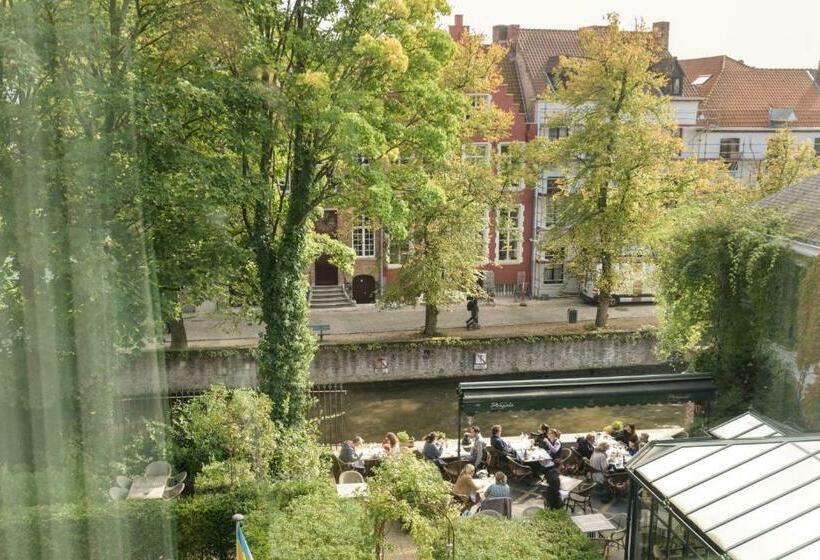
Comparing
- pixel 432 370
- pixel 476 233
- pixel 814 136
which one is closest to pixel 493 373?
pixel 432 370

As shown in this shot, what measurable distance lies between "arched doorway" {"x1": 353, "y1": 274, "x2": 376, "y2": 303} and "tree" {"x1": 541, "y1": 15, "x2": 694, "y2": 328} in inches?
394

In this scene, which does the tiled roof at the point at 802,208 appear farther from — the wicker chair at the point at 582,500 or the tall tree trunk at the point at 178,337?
the tall tree trunk at the point at 178,337

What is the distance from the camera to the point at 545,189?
33.4m

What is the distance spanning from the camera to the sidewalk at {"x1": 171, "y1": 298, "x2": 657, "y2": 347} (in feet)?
87.8

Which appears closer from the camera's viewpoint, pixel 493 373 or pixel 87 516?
pixel 87 516

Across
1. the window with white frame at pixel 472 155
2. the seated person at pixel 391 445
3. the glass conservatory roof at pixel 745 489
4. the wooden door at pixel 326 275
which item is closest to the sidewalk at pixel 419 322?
the wooden door at pixel 326 275

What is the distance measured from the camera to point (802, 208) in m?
16.6

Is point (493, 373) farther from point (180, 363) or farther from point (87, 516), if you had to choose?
point (87, 516)

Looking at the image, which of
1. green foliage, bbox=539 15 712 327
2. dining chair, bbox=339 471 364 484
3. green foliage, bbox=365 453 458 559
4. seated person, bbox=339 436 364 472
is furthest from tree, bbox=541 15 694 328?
green foliage, bbox=365 453 458 559

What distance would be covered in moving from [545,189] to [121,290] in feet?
78.4

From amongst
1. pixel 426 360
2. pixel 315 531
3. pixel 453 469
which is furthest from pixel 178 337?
pixel 315 531

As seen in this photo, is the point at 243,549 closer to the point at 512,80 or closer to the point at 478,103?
the point at 478,103

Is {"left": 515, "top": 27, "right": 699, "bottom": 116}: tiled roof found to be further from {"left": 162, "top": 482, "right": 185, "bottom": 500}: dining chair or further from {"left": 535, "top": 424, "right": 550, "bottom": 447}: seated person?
Result: {"left": 162, "top": 482, "right": 185, "bottom": 500}: dining chair

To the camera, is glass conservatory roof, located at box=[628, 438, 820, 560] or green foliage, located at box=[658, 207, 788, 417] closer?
glass conservatory roof, located at box=[628, 438, 820, 560]
